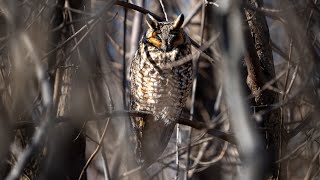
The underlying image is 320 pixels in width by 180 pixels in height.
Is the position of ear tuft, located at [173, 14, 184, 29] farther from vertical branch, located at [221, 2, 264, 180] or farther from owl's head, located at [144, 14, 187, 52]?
vertical branch, located at [221, 2, 264, 180]

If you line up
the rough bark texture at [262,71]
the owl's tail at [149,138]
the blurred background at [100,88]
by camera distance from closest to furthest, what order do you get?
the blurred background at [100,88] → the rough bark texture at [262,71] → the owl's tail at [149,138]

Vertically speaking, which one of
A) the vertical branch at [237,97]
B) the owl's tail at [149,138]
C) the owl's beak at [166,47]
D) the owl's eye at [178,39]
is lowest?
the owl's tail at [149,138]

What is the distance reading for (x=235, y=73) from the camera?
1548mm

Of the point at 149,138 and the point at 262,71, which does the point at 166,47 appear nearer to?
the point at 262,71

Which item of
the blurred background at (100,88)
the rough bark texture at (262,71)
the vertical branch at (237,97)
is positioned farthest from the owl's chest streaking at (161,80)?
the vertical branch at (237,97)

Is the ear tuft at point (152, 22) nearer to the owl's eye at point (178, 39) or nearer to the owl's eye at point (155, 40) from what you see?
the owl's eye at point (155, 40)

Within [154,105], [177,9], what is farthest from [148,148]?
[177,9]

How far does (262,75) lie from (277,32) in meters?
3.40

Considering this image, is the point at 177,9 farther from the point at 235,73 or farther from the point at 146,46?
the point at 235,73

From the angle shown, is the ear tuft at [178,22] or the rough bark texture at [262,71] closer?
the rough bark texture at [262,71]

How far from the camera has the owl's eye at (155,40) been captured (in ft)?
12.8

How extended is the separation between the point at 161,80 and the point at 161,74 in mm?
41

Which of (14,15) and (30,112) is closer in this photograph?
(14,15)

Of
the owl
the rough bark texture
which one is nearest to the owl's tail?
the owl
